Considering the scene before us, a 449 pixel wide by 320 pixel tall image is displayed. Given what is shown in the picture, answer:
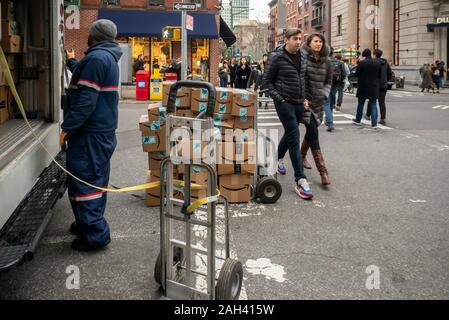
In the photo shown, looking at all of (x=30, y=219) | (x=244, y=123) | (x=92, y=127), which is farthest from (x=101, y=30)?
(x=244, y=123)

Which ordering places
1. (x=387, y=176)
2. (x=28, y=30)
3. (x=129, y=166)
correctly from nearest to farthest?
(x=28, y=30)
(x=387, y=176)
(x=129, y=166)

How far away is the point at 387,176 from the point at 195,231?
379 centimetres

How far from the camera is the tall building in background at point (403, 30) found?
38.6 metres

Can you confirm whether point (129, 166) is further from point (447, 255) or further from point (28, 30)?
point (447, 255)

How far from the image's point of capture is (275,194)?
20.3ft

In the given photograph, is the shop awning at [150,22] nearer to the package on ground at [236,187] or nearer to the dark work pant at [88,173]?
the package on ground at [236,187]

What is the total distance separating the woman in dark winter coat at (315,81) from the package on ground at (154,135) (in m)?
1.86

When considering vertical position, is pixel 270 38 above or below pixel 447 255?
above

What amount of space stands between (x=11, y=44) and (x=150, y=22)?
2472cm

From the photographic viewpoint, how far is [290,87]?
20.9 feet

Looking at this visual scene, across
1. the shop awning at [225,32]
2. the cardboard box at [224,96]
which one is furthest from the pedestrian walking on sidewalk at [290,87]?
the shop awning at [225,32]

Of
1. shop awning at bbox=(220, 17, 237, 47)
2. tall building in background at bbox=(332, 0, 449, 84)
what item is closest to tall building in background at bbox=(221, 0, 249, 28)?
shop awning at bbox=(220, 17, 237, 47)

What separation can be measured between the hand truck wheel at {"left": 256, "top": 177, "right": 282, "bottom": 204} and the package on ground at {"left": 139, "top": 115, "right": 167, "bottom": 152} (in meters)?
1.22
